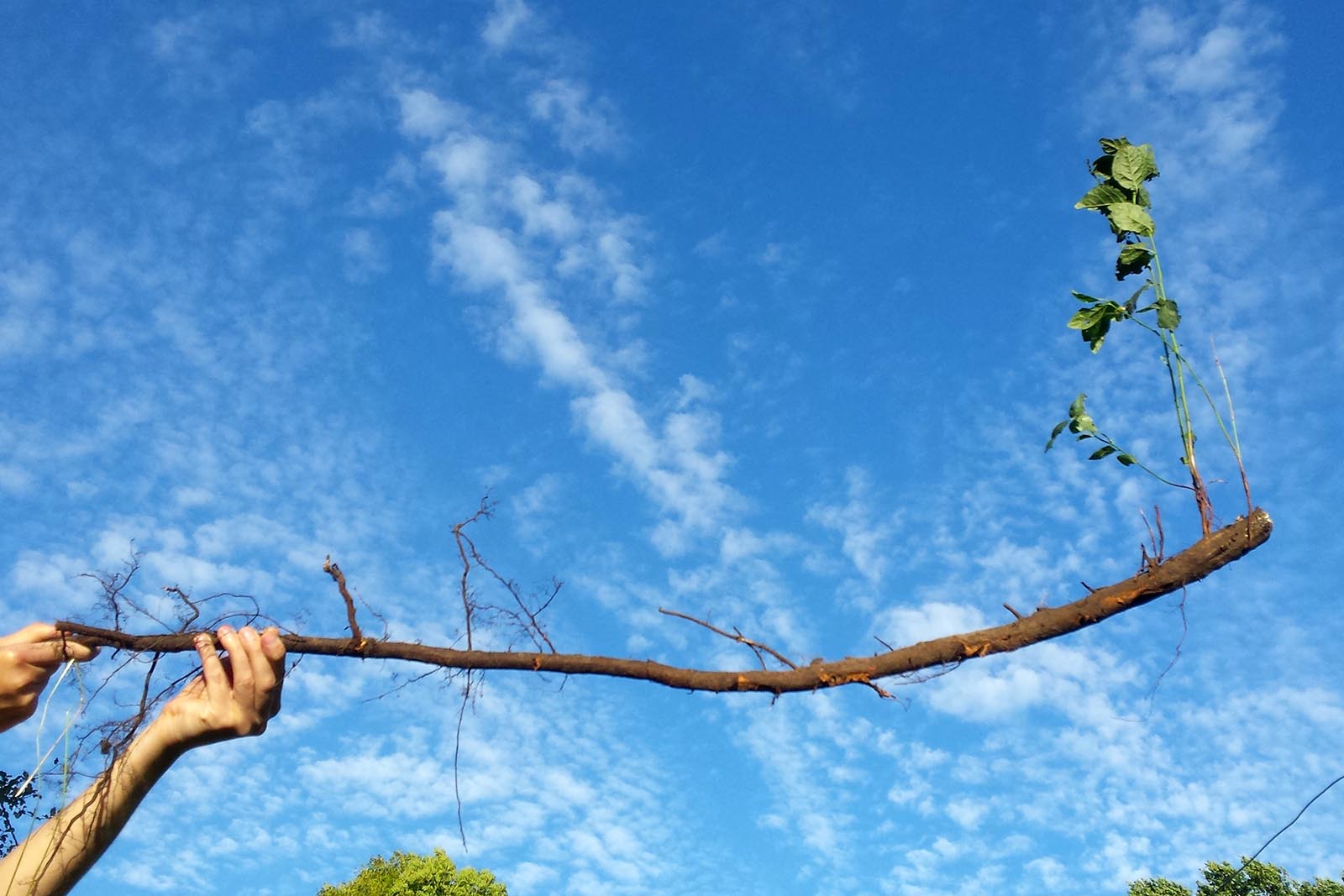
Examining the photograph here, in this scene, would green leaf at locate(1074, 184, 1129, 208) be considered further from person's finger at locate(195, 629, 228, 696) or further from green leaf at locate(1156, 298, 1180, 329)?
person's finger at locate(195, 629, 228, 696)

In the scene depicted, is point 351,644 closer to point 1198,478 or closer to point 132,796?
point 132,796

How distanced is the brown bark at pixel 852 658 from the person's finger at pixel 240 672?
1.08m

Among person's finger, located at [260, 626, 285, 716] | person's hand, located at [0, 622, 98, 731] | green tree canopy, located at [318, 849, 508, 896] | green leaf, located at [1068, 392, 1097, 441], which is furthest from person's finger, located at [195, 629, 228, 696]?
green tree canopy, located at [318, 849, 508, 896]

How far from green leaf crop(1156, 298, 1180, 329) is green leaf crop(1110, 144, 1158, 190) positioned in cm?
51

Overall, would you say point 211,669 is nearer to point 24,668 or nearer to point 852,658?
→ point 24,668

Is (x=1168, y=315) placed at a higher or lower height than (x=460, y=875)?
lower

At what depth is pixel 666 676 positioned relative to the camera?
13.2 ft

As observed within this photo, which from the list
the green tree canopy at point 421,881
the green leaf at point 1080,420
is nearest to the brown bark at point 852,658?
the green leaf at point 1080,420

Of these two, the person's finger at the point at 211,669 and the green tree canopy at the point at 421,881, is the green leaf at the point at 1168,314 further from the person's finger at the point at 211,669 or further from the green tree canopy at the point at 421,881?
the green tree canopy at the point at 421,881

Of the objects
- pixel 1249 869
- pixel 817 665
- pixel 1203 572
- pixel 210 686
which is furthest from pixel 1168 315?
pixel 1249 869

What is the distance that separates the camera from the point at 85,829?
102 inches

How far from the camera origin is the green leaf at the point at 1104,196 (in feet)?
12.0

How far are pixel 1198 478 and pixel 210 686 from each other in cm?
337

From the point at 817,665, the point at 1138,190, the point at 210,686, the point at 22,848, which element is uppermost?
the point at 1138,190
